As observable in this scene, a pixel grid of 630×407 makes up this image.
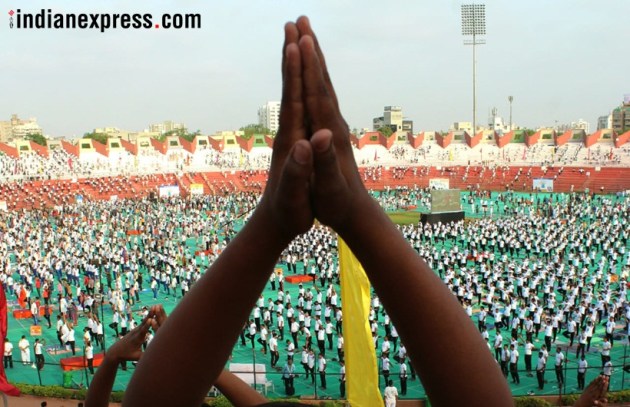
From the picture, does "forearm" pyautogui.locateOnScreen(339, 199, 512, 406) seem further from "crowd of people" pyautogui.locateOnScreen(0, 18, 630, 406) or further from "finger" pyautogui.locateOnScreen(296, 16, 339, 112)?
"finger" pyautogui.locateOnScreen(296, 16, 339, 112)

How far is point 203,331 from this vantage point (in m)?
1.92

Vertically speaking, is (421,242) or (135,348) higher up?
(135,348)

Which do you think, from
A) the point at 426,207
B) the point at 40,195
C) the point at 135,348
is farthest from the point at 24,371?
the point at 40,195

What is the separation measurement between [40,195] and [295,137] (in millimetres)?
44979

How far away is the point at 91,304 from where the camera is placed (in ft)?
54.7

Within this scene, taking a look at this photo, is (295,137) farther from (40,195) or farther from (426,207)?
(40,195)

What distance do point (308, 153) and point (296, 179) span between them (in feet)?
0.37

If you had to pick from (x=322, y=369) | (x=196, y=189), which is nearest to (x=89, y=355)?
(x=322, y=369)

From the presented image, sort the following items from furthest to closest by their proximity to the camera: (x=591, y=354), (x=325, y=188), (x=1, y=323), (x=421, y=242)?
(x=421, y=242), (x=591, y=354), (x=1, y=323), (x=325, y=188)

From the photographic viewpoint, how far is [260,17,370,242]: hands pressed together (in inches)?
75.8

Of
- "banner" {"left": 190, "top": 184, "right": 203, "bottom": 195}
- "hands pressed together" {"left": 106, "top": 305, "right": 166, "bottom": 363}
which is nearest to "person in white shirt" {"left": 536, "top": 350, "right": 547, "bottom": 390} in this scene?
"hands pressed together" {"left": 106, "top": 305, "right": 166, "bottom": 363}

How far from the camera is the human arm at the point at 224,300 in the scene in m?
1.90

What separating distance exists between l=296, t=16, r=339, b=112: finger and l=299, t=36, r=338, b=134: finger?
49mm

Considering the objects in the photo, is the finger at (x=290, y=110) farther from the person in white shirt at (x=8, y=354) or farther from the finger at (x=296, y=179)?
the person in white shirt at (x=8, y=354)
